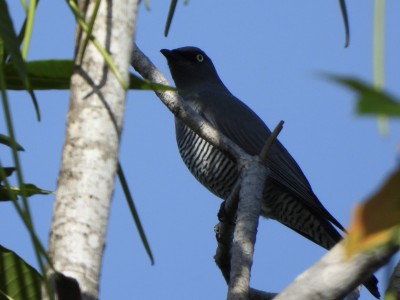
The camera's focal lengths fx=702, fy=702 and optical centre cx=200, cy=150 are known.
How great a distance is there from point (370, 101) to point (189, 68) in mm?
8211

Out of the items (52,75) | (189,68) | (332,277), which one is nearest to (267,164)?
(189,68)

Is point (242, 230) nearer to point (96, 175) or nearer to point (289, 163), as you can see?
point (96, 175)

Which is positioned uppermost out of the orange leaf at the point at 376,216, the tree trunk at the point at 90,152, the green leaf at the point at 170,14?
the orange leaf at the point at 376,216

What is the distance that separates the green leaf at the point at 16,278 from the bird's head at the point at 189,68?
268 inches

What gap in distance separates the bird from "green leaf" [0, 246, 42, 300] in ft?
15.0

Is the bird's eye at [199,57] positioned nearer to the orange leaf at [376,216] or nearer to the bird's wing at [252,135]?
the bird's wing at [252,135]

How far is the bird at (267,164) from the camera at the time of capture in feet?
22.2

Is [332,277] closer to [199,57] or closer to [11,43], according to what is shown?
[11,43]

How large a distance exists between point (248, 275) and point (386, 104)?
6.04 ft

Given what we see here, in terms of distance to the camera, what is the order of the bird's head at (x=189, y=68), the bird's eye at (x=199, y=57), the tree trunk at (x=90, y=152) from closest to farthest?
1. the tree trunk at (x=90, y=152)
2. the bird's head at (x=189, y=68)
3. the bird's eye at (x=199, y=57)

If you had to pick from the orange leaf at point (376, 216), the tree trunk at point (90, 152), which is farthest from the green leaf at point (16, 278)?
the orange leaf at point (376, 216)

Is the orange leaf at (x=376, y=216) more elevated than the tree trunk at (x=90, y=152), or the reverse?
the orange leaf at (x=376, y=216)

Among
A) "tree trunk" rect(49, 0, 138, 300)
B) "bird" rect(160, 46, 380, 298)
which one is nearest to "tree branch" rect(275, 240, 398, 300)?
"tree trunk" rect(49, 0, 138, 300)

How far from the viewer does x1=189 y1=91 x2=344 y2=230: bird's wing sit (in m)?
7.09
